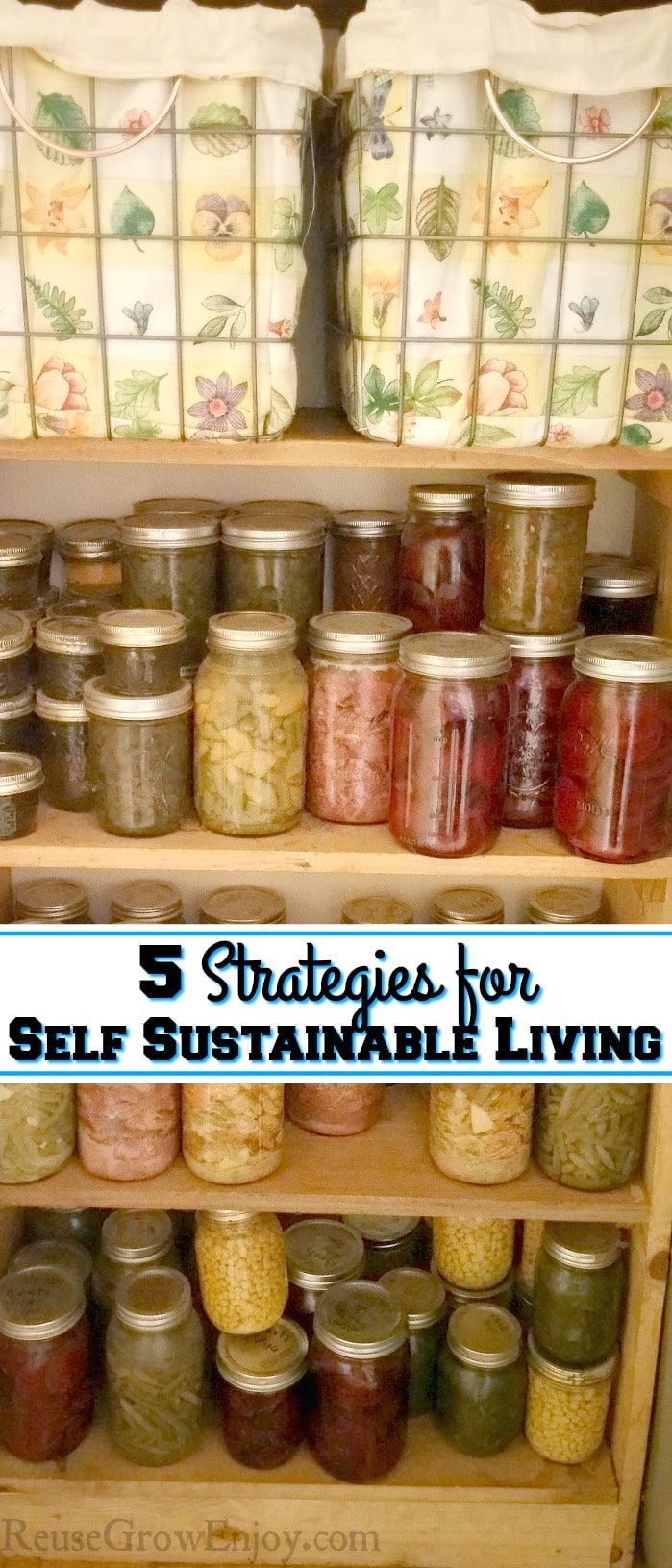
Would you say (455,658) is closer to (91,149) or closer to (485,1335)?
(91,149)

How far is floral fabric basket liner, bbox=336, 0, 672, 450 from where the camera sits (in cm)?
97

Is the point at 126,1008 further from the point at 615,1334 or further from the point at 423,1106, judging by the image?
the point at 615,1334

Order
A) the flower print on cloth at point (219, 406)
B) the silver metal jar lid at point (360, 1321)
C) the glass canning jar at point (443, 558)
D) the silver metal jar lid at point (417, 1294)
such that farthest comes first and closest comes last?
the silver metal jar lid at point (417, 1294) → the silver metal jar lid at point (360, 1321) → the glass canning jar at point (443, 558) → the flower print on cloth at point (219, 406)

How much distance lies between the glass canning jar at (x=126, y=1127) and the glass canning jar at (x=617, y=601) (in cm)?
71

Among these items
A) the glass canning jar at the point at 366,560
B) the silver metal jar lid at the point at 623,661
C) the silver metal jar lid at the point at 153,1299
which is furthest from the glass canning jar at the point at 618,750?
the silver metal jar lid at the point at 153,1299

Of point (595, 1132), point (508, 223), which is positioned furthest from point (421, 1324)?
point (508, 223)

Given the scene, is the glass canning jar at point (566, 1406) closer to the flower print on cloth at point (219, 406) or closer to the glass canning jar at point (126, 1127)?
the glass canning jar at point (126, 1127)

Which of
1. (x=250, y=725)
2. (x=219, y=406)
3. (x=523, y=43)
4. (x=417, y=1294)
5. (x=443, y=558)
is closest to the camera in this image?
(x=523, y=43)

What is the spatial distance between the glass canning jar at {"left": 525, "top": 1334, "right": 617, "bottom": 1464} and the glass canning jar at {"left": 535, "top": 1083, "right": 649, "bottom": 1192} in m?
0.25

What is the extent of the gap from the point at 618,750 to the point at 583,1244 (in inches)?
25.1

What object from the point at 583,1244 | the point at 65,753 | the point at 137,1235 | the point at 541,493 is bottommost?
the point at 137,1235

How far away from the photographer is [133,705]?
1.16 m

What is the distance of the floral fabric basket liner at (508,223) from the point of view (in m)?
0.97

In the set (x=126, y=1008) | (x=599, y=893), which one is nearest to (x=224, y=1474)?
(x=126, y=1008)
